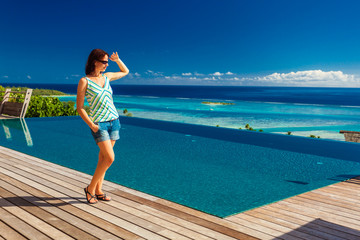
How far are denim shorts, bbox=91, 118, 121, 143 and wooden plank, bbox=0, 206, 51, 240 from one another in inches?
31.3

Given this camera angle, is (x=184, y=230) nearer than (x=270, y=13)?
Yes

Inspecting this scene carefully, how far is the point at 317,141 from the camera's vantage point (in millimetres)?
7754

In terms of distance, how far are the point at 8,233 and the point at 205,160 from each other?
3.94 m

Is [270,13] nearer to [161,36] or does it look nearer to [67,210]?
[161,36]

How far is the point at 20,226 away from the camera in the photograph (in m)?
2.34

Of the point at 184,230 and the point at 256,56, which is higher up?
the point at 256,56

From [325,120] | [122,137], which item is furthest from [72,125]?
[325,120]

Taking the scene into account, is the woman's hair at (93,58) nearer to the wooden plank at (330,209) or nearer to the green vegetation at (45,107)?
the wooden plank at (330,209)

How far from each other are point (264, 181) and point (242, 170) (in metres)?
0.67

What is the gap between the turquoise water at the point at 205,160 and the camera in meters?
3.87

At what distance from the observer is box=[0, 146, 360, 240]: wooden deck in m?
2.31

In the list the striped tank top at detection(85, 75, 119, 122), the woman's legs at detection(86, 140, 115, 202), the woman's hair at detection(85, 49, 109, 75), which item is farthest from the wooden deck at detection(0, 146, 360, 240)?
the woman's hair at detection(85, 49, 109, 75)

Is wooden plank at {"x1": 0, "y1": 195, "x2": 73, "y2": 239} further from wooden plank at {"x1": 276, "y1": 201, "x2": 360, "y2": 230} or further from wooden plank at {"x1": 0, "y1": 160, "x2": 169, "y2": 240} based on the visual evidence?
wooden plank at {"x1": 276, "y1": 201, "x2": 360, "y2": 230}

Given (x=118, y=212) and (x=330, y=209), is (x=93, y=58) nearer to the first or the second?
(x=118, y=212)
